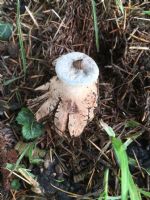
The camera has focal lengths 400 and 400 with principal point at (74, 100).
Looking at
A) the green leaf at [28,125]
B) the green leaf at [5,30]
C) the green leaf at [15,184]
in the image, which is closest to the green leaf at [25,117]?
the green leaf at [28,125]

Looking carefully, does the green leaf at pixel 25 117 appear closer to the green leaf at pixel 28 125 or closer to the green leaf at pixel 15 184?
the green leaf at pixel 28 125

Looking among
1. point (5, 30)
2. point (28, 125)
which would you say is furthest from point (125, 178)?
point (5, 30)

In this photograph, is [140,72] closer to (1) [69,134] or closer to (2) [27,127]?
(1) [69,134]

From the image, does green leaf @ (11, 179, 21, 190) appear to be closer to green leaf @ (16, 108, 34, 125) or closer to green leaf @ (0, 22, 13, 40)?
green leaf @ (16, 108, 34, 125)

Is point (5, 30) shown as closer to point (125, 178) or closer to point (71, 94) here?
point (71, 94)

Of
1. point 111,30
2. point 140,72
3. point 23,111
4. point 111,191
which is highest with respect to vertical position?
point 111,30

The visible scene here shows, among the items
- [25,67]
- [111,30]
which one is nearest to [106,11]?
[111,30]

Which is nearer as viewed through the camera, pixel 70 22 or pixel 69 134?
pixel 69 134
